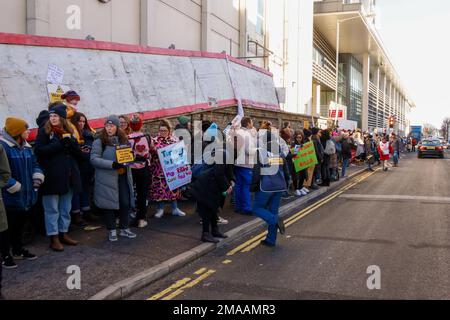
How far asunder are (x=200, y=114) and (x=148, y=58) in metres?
2.04

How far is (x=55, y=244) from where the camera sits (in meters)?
6.45

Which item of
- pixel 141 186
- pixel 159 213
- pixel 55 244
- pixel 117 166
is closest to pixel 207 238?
pixel 141 186

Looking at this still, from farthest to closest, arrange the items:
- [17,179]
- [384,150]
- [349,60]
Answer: [349,60]
[384,150]
[17,179]

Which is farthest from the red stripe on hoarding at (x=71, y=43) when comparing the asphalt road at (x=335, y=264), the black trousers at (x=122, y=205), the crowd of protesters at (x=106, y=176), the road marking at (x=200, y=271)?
the road marking at (x=200, y=271)

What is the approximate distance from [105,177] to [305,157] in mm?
7419

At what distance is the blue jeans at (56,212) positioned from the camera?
6.40 meters

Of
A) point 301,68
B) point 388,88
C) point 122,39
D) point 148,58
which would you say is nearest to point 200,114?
point 148,58

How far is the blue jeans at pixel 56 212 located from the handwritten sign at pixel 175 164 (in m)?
2.40

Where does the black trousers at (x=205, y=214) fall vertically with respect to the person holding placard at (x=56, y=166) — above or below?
below

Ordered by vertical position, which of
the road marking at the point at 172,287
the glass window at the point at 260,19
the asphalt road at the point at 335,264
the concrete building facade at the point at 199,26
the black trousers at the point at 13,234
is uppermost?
the glass window at the point at 260,19

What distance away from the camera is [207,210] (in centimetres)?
718

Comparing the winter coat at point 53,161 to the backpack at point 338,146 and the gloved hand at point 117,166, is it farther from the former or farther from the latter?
the backpack at point 338,146

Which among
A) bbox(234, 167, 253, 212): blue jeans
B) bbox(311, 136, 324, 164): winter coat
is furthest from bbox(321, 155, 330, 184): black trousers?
bbox(234, 167, 253, 212): blue jeans

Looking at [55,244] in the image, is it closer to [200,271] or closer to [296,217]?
[200,271]
